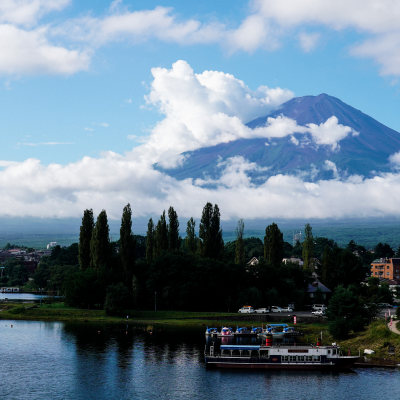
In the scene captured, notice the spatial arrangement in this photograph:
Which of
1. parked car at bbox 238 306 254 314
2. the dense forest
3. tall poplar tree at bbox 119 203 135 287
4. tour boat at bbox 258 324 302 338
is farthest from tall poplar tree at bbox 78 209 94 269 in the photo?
tour boat at bbox 258 324 302 338

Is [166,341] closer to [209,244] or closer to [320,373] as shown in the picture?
[320,373]

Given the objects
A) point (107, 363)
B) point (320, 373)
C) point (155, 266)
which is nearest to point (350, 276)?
point (155, 266)

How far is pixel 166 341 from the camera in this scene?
285 ft

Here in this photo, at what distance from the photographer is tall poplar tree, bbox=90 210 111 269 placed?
121625 millimetres

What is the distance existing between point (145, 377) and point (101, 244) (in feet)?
203

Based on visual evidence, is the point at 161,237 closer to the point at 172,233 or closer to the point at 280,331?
the point at 172,233

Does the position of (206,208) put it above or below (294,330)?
above

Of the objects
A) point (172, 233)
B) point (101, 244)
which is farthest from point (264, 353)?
point (172, 233)

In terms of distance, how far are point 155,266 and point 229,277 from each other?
16.2 metres

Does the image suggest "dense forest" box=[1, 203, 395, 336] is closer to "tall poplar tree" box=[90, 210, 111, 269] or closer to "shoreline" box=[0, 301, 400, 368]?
"tall poplar tree" box=[90, 210, 111, 269]

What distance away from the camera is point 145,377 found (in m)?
62.8

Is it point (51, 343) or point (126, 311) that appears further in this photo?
point (126, 311)

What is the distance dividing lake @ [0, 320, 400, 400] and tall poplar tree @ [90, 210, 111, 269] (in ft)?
118

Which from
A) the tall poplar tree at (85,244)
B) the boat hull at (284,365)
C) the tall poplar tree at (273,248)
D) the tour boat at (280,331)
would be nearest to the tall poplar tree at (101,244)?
the tall poplar tree at (85,244)
